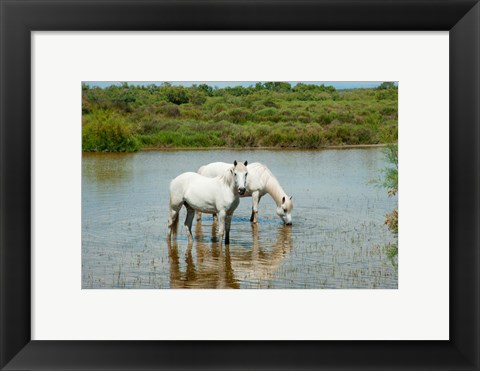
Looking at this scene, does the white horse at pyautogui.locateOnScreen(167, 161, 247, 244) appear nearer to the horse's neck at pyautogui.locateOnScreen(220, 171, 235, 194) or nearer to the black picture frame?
the horse's neck at pyautogui.locateOnScreen(220, 171, 235, 194)

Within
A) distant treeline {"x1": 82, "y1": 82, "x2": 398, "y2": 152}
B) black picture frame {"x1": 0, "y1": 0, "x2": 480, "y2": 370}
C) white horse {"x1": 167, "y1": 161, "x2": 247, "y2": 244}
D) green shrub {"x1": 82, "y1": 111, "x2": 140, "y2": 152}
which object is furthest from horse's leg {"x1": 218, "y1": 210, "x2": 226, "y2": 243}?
black picture frame {"x1": 0, "y1": 0, "x2": 480, "y2": 370}

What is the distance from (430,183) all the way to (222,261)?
6.49ft

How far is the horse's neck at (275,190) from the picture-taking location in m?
6.99

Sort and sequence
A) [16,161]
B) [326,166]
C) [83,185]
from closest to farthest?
[16,161] < [83,185] < [326,166]

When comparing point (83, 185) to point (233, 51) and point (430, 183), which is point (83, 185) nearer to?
point (233, 51)

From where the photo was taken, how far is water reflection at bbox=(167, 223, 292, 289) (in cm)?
650

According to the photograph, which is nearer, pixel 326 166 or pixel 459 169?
pixel 459 169

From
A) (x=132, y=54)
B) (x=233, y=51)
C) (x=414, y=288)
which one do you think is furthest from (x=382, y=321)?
(x=132, y=54)

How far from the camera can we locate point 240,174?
7.14 meters

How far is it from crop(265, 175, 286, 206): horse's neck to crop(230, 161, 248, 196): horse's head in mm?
240

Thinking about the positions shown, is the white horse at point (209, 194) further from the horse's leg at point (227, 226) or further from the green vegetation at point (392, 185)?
the green vegetation at point (392, 185)

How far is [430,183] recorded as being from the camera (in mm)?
6180

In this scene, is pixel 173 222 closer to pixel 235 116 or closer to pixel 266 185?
pixel 266 185

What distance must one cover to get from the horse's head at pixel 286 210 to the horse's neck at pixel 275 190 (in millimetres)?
56
